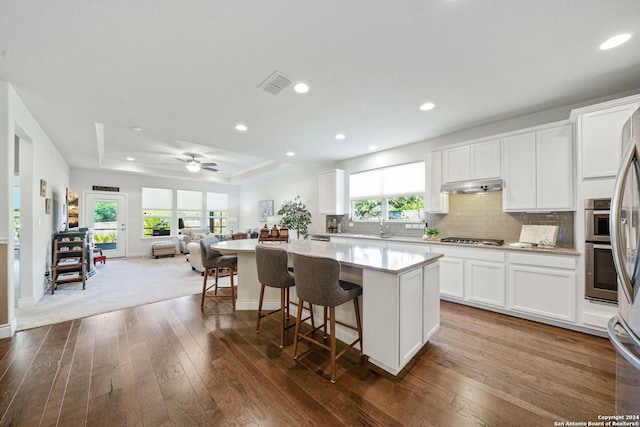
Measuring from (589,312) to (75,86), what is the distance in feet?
19.4

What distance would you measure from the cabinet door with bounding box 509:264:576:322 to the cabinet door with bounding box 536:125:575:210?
81cm

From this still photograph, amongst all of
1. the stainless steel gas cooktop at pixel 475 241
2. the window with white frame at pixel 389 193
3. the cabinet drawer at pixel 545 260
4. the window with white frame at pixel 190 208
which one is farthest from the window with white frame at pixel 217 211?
the cabinet drawer at pixel 545 260

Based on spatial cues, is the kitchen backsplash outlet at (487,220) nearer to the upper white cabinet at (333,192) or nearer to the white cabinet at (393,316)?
the upper white cabinet at (333,192)

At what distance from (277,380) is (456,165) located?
369 centimetres

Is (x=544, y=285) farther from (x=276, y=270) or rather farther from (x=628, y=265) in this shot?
(x=276, y=270)

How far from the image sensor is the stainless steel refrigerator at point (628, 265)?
1100 mm

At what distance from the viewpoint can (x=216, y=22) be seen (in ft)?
5.65

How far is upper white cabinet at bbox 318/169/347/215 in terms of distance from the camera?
→ 5531mm

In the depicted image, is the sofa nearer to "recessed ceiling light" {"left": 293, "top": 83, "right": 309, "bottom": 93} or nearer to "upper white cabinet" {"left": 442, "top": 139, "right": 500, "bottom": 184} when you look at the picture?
"recessed ceiling light" {"left": 293, "top": 83, "right": 309, "bottom": 93}

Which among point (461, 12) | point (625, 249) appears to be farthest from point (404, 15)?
point (625, 249)

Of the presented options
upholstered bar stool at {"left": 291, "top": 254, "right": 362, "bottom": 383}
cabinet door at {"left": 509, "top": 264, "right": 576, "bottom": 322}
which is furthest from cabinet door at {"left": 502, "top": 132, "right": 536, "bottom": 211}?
upholstered bar stool at {"left": 291, "top": 254, "right": 362, "bottom": 383}

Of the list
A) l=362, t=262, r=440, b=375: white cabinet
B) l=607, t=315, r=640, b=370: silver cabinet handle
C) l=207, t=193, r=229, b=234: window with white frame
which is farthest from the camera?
l=207, t=193, r=229, b=234: window with white frame

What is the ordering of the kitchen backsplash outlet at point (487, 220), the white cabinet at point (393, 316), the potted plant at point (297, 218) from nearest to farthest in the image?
the white cabinet at point (393, 316) → the kitchen backsplash outlet at point (487, 220) → the potted plant at point (297, 218)

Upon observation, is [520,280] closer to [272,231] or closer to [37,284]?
[272,231]
